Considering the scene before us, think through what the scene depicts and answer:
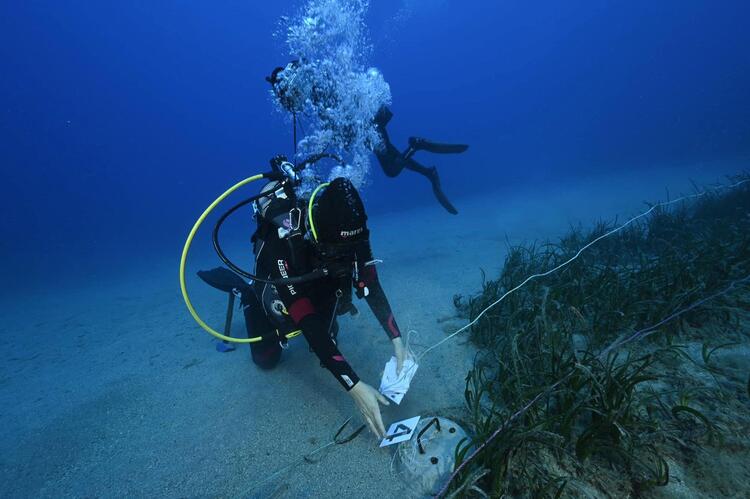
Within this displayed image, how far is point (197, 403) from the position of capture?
12.1 feet

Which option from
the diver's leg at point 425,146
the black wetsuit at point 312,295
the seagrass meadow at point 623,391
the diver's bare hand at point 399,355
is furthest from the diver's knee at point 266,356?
the diver's leg at point 425,146

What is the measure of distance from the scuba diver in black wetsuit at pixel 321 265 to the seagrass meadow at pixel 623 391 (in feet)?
2.93

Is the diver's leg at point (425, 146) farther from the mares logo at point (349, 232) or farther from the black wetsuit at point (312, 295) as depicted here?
the mares logo at point (349, 232)

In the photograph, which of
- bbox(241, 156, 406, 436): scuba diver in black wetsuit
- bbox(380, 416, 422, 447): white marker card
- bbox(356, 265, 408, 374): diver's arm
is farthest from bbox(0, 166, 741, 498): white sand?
bbox(241, 156, 406, 436): scuba diver in black wetsuit

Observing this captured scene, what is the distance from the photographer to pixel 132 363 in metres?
5.09

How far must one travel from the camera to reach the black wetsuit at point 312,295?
100 inches

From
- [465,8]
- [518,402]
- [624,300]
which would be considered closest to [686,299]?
[624,300]

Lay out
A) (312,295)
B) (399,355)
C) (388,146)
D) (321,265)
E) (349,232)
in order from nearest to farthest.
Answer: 1. (349,232)
2. (321,265)
3. (399,355)
4. (312,295)
5. (388,146)

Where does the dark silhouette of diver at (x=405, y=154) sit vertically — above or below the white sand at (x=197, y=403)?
above

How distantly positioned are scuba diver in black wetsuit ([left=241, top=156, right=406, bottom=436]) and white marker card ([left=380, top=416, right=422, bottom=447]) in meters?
0.08

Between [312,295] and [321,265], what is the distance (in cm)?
53

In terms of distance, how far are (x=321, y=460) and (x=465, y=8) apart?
99923 millimetres

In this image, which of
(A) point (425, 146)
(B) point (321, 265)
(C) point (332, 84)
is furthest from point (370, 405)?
(A) point (425, 146)

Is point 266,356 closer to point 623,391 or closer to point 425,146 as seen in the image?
Answer: point 623,391
